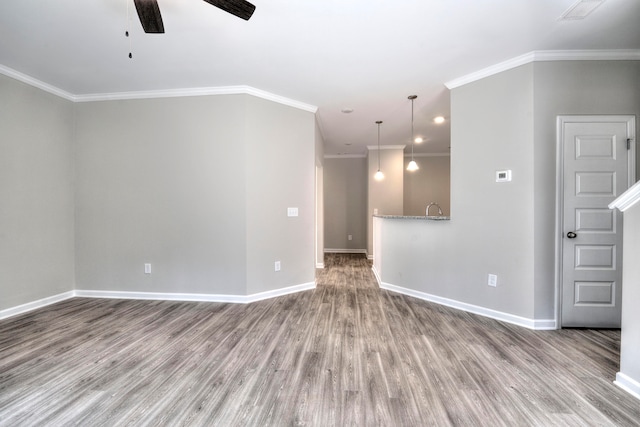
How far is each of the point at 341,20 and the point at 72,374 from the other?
3.38 m

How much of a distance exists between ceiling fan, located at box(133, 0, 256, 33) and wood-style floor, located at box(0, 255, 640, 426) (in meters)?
2.42

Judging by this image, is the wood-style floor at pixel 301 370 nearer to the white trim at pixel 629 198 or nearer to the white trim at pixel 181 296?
the white trim at pixel 181 296

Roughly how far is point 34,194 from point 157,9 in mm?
3066

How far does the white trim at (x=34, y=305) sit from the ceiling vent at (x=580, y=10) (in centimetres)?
608

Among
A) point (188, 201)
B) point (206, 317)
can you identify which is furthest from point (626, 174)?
point (188, 201)

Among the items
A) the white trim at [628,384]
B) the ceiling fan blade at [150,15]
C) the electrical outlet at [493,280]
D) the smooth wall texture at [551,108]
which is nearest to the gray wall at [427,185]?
the electrical outlet at [493,280]

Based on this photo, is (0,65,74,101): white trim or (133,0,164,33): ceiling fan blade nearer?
(133,0,164,33): ceiling fan blade

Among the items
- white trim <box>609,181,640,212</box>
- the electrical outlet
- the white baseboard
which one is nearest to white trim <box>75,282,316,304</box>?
the white baseboard

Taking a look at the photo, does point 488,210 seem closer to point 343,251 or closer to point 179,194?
point 179,194

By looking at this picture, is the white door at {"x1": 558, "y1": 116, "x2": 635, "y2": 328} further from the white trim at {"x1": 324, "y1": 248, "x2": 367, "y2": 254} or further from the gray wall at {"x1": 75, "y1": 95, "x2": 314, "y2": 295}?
the white trim at {"x1": 324, "y1": 248, "x2": 367, "y2": 254}

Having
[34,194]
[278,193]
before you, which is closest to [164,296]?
[34,194]

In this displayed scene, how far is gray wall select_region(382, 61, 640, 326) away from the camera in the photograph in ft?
8.98

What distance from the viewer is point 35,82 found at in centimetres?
329

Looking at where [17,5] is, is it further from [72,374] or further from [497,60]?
[497,60]
